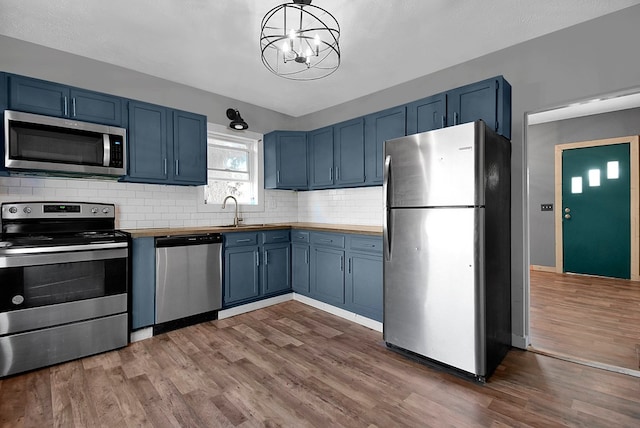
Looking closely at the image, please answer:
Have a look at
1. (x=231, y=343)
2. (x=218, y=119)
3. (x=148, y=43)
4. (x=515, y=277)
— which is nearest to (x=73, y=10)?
(x=148, y=43)

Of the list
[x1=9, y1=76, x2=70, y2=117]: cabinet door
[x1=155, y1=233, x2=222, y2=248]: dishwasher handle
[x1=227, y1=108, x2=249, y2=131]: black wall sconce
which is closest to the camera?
[x1=9, y1=76, x2=70, y2=117]: cabinet door

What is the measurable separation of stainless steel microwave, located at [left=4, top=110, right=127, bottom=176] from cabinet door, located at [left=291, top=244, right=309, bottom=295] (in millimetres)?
2080

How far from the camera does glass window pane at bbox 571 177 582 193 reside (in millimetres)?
5160

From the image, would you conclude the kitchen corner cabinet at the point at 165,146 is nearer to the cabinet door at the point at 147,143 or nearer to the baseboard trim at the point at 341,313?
the cabinet door at the point at 147,143

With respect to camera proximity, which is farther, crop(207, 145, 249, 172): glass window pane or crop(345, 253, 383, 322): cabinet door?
crop(207, 145, 249, 172): glass window pane

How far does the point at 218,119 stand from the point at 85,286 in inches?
93.6

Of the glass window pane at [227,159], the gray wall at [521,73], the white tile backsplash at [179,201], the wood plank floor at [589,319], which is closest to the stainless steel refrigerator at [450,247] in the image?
the gray wall at [521,73]

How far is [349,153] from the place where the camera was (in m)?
3.76

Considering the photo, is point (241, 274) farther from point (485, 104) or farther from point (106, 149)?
point (485, 104)

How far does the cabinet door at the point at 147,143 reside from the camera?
118 inches

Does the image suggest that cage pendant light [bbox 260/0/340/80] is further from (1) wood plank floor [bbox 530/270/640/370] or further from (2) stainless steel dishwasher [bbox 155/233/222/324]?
(1) wood plank floor [bbox 530/270/640/370]

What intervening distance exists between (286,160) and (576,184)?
4892 mm

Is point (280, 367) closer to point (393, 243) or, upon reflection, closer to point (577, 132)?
point (393, 243)

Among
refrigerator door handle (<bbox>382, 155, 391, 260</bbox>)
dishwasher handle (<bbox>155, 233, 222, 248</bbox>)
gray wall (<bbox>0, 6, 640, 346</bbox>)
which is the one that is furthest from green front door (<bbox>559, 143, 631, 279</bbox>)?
dishwasher handle (<bbox>155, 233, 222, 248</bbox>)
